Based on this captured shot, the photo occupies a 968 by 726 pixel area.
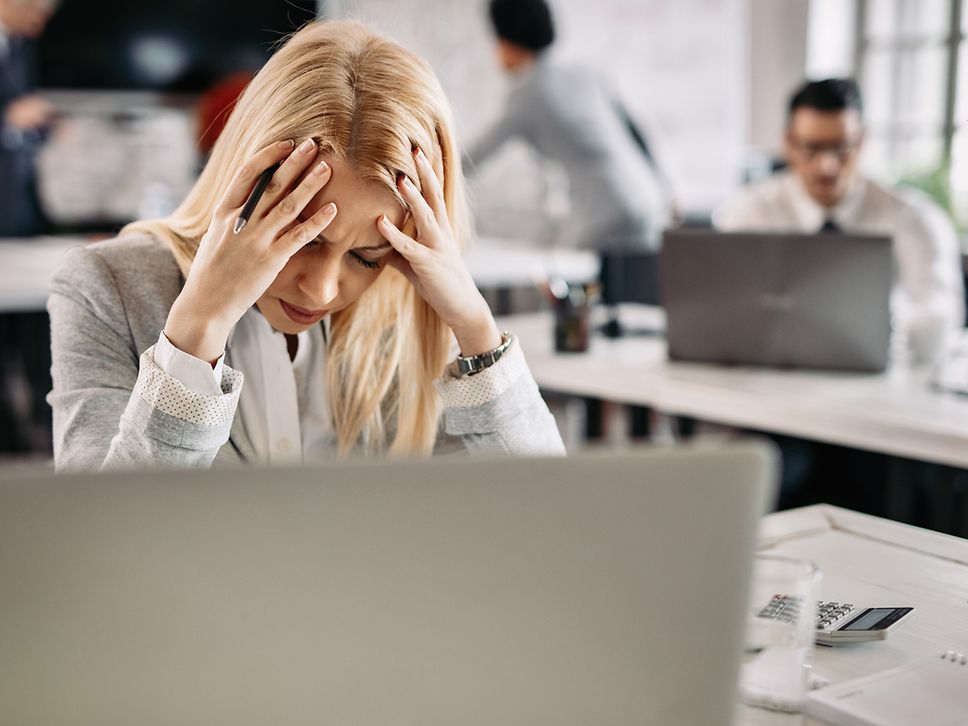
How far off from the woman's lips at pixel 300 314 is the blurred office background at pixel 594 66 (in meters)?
3.12

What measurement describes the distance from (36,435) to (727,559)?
12.3ft

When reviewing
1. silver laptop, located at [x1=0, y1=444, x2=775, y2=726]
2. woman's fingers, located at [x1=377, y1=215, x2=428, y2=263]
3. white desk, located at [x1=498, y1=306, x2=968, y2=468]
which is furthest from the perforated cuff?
white desk, located at [x1=498, y1=306, x2=968, y2=468]

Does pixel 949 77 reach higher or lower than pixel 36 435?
higher

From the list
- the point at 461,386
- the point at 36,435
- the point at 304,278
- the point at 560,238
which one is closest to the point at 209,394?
the point at 304,278

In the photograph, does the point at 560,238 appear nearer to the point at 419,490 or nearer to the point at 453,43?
the point at 453,43

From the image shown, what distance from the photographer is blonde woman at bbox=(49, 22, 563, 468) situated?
1.06 metres

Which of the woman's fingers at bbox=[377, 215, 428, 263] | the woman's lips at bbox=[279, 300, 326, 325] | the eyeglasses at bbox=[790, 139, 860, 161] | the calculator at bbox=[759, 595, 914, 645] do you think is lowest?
the calculator at bbox=[759, 595, 914, 645]

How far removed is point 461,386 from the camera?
3.94ft

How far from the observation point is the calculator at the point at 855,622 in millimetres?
919

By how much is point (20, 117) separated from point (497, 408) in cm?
575

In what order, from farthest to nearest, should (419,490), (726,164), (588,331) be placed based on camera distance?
1. (726,164)
2. (588,331)
3. (419,490)

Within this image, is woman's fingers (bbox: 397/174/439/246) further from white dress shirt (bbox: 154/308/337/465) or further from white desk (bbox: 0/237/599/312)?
white desk (bbox: 0/237/599/312)

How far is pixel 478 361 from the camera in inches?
47.6

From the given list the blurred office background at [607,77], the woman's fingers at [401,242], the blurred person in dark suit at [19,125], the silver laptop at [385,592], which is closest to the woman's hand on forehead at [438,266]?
the woman's fingers at [401,242]
